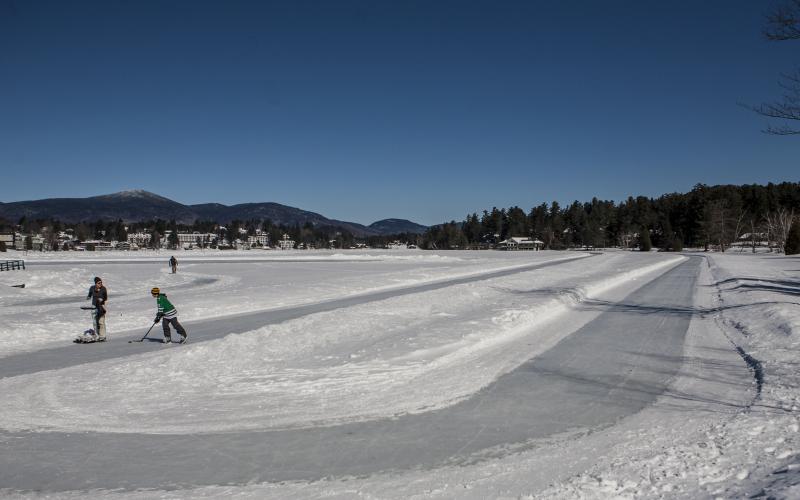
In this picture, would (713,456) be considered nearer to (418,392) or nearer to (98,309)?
(418,392)

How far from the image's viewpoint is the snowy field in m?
4.77

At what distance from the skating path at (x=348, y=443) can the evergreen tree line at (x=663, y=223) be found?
97.6 m

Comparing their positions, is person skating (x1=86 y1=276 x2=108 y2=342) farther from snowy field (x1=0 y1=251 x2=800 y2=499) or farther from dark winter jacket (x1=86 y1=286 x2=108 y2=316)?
snowy field (x1=0 y1=251 x2=800 y2=499)

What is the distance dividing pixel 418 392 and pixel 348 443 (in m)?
2.13

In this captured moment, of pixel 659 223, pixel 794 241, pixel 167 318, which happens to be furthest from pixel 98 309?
pixel 659 223

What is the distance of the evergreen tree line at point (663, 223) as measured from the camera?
104 m

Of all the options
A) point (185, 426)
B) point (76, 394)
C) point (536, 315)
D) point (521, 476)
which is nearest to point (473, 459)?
point (521, 476)

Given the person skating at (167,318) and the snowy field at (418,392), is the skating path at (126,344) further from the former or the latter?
the person skating at (167,318)

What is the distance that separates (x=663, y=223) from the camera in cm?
12319

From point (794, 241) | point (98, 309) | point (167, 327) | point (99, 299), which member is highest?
point (794, 241)

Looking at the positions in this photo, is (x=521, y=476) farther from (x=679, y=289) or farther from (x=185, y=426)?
(x=679, y=289)

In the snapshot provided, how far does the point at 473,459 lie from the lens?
5.36 metres

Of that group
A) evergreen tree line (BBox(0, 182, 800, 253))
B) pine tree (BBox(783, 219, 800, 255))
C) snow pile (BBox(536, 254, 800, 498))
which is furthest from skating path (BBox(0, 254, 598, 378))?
evergreen tree line (BBox(0, 182, 800, 253))

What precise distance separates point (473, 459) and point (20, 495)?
413cm
